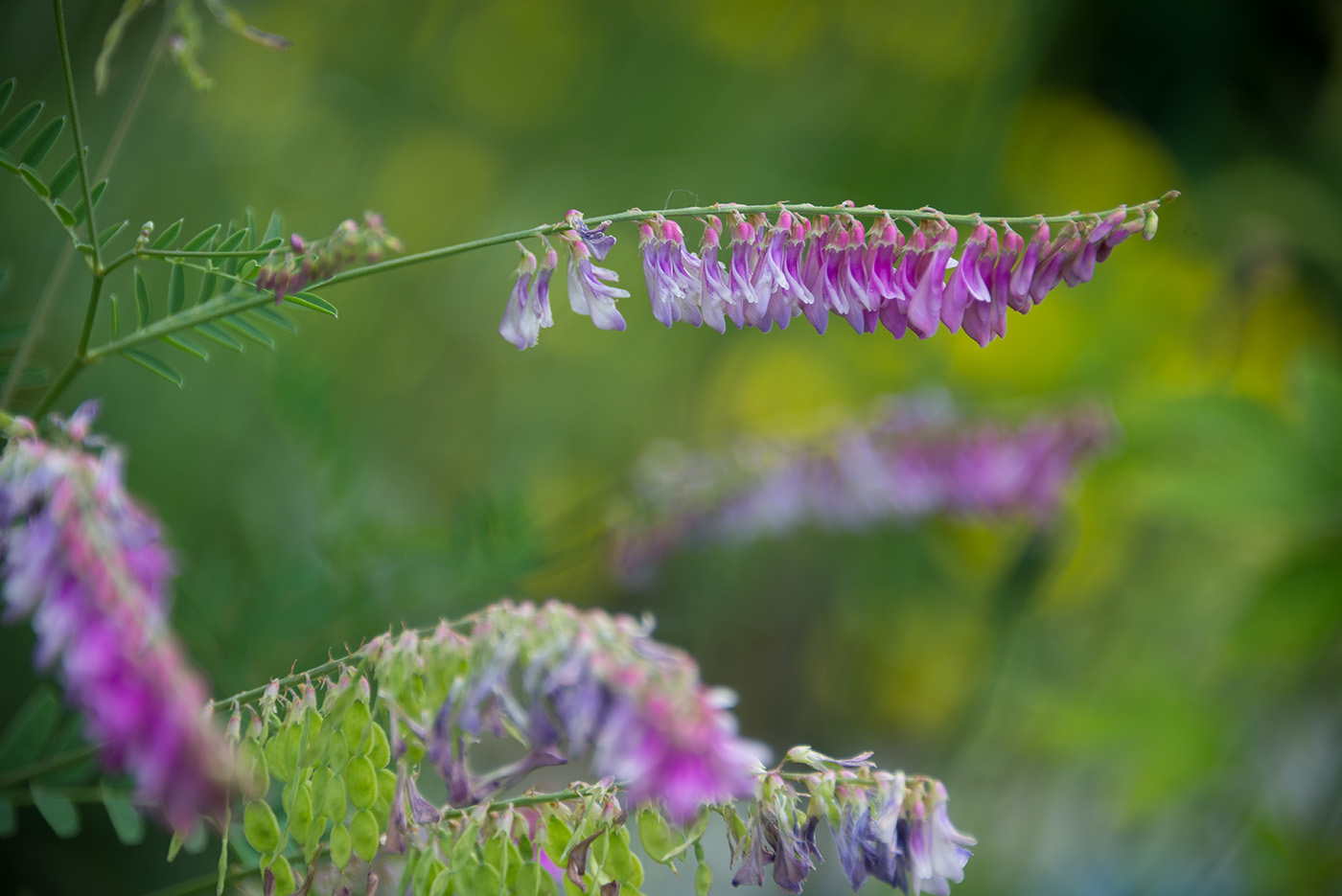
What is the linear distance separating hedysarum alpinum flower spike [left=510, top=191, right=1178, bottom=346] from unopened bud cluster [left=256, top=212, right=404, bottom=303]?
0.10m

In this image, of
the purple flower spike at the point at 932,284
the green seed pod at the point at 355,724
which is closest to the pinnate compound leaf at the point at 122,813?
the green seed pod at the point at 355,724

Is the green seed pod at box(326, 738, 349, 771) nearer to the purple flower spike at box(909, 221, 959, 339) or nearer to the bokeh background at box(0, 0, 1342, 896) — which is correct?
the purple flower spike at box(909, 221, 959, 339)

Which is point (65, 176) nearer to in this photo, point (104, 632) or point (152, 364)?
point (152, 364)

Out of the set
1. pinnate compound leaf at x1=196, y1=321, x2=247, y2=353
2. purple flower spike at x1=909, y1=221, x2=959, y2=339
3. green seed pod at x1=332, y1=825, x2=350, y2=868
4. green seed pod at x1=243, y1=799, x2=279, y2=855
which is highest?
purple flower spike at x1=909, y1=221, x2=959, y2=339

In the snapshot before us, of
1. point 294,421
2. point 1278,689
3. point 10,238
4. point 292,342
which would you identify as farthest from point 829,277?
point 1278,689

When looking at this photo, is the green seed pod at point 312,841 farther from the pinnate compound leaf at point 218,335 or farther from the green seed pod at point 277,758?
the pinnate compound leaf at point 218,335

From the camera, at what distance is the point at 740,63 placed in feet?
7.29

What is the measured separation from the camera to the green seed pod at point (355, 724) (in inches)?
16.8

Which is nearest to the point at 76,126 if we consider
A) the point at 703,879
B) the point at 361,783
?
the point at 361,783

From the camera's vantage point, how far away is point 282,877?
42 cm

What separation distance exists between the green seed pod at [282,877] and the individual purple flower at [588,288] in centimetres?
28

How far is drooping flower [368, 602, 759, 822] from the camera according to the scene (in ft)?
1.03

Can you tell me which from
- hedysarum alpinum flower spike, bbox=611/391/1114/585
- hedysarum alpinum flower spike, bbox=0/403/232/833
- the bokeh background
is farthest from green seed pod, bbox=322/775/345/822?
hedysarum alpinum flower spike, bbox=611/391/1114/585

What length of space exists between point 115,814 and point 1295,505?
1150 mm
